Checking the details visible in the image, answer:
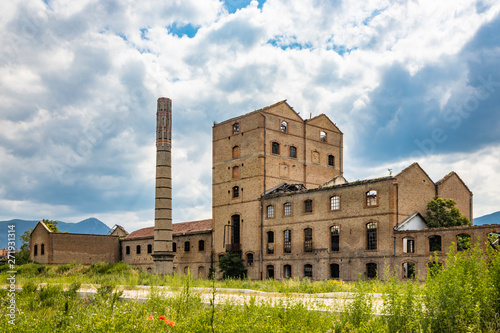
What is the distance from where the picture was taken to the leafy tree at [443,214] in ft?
105

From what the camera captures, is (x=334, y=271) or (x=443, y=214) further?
(x=334, y=271)

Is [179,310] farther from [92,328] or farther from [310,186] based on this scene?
[310,186]

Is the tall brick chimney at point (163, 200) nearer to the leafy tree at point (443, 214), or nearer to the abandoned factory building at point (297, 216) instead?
the abandoned factory building at point (297, 216)

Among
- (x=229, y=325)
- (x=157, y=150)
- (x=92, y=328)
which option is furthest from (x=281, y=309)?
(x=157, y=150)

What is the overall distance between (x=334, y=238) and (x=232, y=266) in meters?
8.79

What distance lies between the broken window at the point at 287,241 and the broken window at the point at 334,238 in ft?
11.9

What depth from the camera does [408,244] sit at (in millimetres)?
29719

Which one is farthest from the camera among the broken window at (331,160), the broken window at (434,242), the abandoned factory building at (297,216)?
the broken window at (331,160)

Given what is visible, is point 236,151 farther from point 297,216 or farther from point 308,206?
point 308,206

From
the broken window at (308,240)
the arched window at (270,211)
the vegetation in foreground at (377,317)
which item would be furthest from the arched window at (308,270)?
the vegetation in foreground at (377,317)

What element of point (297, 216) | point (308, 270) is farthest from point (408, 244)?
point (297, 216)

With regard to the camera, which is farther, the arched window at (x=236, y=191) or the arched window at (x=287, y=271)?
the arched window at (x=236, y=191)

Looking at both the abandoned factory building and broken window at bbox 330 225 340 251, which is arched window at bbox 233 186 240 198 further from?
broken window at bbox 330 225 340 251

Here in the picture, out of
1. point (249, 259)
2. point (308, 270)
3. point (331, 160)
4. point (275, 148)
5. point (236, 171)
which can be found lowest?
point (308, 270)
